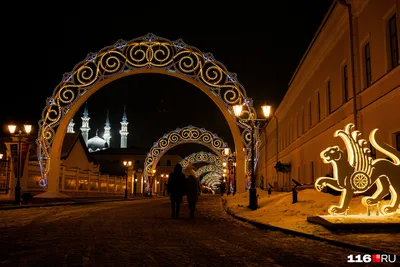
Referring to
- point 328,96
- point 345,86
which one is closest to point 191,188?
point 345,86

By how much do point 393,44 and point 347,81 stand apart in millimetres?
4667

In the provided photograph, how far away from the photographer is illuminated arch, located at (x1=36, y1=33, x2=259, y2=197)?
28047 mm

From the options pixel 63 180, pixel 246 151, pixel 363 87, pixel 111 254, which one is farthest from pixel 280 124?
pixel 111 254

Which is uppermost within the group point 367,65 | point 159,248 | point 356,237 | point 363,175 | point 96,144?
point 96,144

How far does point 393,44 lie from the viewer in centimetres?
1455

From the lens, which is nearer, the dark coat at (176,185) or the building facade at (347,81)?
the building facade at (347,81)

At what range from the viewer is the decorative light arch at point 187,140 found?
52031 mm

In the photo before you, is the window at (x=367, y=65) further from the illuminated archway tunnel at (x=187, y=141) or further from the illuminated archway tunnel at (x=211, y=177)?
the illuminated archway tunnel at (x=211, y=177)

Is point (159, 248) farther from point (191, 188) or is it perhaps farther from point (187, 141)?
point (187, 141)

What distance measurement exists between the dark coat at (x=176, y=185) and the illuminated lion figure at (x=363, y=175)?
17.0ft

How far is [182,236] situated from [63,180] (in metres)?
30.7

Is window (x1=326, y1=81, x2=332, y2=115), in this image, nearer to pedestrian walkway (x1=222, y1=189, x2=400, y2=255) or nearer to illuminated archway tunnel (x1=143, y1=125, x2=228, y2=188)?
pedestrian walkway (x1=222, y1=189, x2=400, y2=255)

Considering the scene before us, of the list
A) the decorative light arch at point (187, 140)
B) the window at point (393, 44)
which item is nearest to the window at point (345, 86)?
the window at point (393, 44)

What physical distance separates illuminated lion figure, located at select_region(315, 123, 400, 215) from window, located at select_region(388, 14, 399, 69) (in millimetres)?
3895
